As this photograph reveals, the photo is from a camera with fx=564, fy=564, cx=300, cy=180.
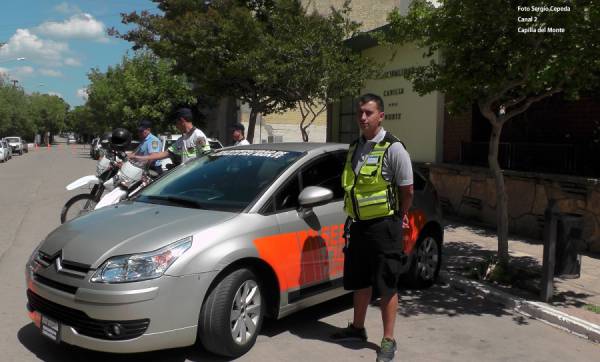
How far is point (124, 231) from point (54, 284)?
22.0 inches

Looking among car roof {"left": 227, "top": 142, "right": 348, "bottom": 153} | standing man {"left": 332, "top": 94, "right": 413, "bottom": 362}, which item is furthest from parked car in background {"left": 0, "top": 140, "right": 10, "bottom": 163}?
standing man {"left": 332, "top": 94, "right": 413, "bottom": 362}

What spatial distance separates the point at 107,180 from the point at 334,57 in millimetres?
7641

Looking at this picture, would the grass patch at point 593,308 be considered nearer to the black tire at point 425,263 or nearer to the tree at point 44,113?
the black tire at point 425,263

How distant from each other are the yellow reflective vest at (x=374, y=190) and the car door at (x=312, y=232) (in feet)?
1.82

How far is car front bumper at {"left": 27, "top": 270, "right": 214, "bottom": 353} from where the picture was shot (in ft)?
11.4

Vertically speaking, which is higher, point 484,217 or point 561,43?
point 561,43

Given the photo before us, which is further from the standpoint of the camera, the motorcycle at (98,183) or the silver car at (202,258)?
the motorcycle at (98,183)

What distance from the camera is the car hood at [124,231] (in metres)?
3.67

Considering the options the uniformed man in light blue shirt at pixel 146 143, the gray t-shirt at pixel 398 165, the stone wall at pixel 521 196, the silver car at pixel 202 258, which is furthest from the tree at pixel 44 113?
the gray t-shirt at pixel 398 165

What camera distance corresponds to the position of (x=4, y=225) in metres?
9.84

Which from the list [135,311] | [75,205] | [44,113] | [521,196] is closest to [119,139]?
[75,205]

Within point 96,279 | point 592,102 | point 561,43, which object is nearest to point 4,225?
point 96,279

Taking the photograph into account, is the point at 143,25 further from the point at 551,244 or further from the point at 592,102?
the point at 551,244

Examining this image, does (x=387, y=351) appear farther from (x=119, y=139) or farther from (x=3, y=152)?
(x=3, y=152)
